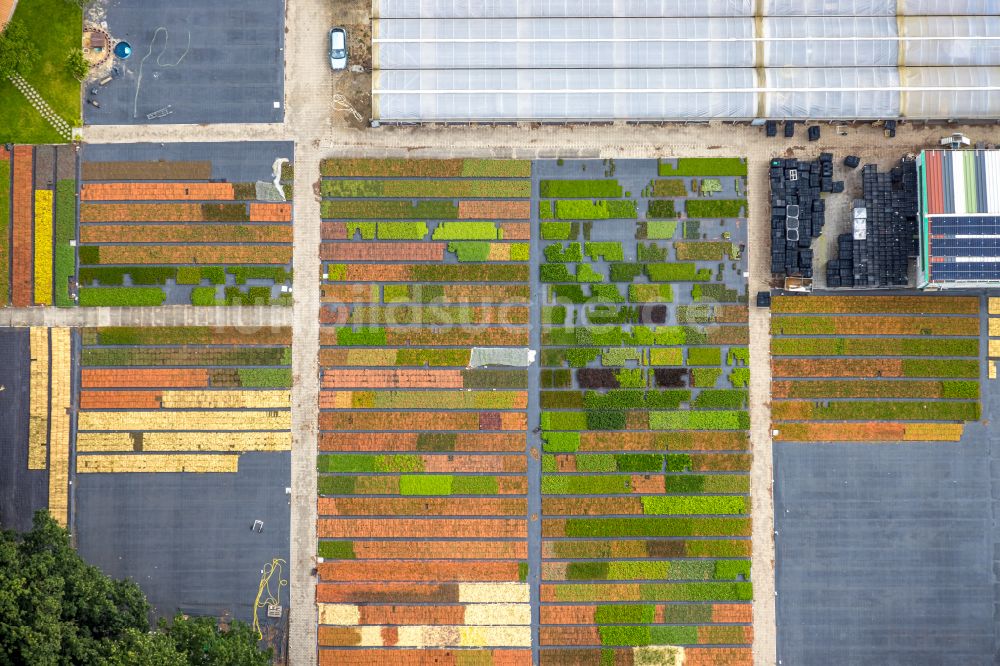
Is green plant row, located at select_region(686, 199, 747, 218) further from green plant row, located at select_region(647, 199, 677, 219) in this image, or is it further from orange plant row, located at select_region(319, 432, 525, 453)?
orange plant row, located at select_region(319, 432, 525, 453)

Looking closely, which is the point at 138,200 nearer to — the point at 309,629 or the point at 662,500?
the point at 309,629

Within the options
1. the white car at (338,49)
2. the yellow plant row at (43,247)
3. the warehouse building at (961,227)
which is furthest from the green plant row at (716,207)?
the yellow plant row at (43,247)

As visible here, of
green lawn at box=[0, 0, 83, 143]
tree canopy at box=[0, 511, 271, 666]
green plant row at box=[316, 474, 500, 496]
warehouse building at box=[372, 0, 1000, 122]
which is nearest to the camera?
tree canopy at box=[0, 511, 271, 666]

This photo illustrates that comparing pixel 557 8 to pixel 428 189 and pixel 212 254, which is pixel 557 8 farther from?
pixel 212 254

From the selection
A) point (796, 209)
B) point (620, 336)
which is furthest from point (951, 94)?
point (620, 336)

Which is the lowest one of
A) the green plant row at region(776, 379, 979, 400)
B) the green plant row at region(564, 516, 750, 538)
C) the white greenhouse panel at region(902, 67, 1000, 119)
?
the green plant row at region(564, 516, 750, 538)

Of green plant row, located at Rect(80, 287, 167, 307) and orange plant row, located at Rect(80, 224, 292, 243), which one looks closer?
green plant row, located at Rect(80, 287, 167, 307)

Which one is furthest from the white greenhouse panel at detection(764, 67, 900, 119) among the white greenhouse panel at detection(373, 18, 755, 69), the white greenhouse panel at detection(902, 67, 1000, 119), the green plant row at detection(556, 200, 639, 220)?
the green plant row at detection(556, 200, 639, 220)

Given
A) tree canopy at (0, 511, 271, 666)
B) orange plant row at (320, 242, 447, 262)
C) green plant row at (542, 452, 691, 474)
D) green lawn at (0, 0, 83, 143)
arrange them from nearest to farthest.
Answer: tree canopy at (0, 511, 271, 666), green plant row at (542, 452, 691, 474), green lawn at (0, 0, 83, 143), orange plant row at (320, 242, 447, 262)

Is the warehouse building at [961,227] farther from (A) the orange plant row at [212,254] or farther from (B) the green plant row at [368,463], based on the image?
(A) the orange plant row at [212,254]
